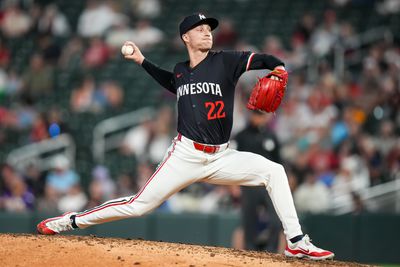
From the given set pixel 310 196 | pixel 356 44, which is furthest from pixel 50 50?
pixel 310 196

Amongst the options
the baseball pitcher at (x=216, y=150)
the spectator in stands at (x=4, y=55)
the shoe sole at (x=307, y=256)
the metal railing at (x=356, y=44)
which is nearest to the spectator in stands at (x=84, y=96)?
the spectator in stands at (x=4, y=55)

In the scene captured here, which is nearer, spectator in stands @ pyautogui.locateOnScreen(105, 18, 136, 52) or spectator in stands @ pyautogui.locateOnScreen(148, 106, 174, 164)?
spectator in stands @ pyautogui.locateOnScreen(148, 106, 174, 164)

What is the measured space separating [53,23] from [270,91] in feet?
30.8

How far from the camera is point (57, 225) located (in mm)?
6949

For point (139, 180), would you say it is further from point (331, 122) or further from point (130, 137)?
point (331, 122)

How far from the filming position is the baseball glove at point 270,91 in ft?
21.4

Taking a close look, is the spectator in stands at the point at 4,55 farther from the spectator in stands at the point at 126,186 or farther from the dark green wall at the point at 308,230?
the dark green wall at the point at 308,230

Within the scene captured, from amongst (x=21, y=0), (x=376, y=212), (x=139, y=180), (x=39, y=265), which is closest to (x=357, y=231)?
(x=376, y=212)

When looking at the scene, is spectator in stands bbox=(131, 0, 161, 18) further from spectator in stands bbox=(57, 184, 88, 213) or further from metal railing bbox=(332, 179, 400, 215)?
metal railing bbox=(332, 179, 400, 215)

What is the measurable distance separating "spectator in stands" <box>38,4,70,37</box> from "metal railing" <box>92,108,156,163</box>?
2.52 metres

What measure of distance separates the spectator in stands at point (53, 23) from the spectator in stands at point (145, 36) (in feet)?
4.49

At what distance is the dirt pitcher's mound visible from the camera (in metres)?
6.27

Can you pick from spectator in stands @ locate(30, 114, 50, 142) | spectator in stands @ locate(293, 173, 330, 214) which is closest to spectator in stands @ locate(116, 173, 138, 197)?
spectator in stands @ locate(30, 114, 50, 142)

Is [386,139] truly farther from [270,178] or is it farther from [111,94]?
[270,178]
